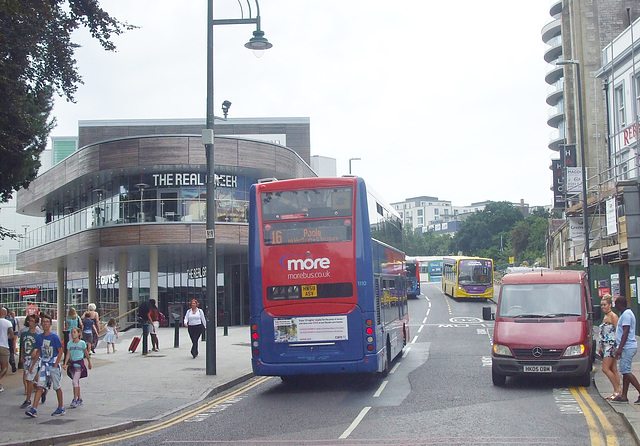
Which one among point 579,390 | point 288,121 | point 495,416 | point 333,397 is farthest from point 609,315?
point 288,121

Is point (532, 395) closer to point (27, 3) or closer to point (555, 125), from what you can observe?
point (27, 3)

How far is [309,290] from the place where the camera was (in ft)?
44.8

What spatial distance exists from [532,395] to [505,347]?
1077 mm

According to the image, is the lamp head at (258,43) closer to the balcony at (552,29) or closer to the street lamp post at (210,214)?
the street lamp post at (210,214)

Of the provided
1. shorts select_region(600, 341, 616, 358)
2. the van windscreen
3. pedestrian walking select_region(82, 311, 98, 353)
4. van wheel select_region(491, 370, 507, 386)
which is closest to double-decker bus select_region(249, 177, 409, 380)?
van wheel select_region(491, 370, 507, 386)

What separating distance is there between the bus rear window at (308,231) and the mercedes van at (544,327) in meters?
3.68

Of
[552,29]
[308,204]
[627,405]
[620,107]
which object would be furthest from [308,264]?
[552,29]

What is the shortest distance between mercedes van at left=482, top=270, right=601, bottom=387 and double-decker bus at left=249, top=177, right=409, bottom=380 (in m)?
2.58

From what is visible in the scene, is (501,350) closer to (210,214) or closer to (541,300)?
(541,300)

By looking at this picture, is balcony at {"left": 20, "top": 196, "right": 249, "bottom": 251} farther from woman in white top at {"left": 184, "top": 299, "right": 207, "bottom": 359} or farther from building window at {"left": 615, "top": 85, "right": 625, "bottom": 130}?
building window at {"left": 615, "top": 85, "right": 625, "bottom": 130}

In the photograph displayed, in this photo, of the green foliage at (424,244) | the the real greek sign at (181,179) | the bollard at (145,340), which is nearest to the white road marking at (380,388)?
the bollard at (145,340)

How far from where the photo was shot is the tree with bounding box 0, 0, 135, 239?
45.4 ft

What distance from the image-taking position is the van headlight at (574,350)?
13312 mm

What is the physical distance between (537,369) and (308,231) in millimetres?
5004
